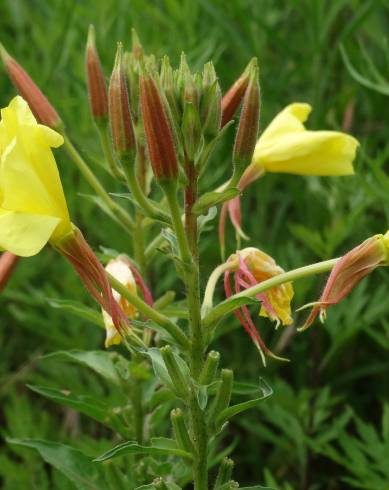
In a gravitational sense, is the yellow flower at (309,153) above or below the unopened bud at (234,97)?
below

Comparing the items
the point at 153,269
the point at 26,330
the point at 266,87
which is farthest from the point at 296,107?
the point at 26,330

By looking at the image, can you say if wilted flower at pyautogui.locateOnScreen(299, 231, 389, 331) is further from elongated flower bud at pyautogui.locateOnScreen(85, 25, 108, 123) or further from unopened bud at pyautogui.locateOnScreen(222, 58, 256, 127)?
elongated flower bud at pyautogui.locateOnScreen(85, 25, 108, 123)

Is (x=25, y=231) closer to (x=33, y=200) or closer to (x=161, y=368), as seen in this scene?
(x=33, y=200)

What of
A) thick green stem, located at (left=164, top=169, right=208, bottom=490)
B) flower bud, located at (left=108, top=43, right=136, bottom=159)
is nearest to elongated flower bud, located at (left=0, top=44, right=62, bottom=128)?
flower bud, located at (left=108, top=43, right=136, bottom=159)

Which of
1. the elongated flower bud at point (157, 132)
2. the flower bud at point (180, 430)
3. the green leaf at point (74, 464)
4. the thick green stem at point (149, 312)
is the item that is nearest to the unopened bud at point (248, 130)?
the elongated flower bud at point (157, 132)

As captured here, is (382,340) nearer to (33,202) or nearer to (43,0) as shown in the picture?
(33,202)

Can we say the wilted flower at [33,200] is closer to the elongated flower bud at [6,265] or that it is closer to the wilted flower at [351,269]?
the elongated flower bud at [6,265]
